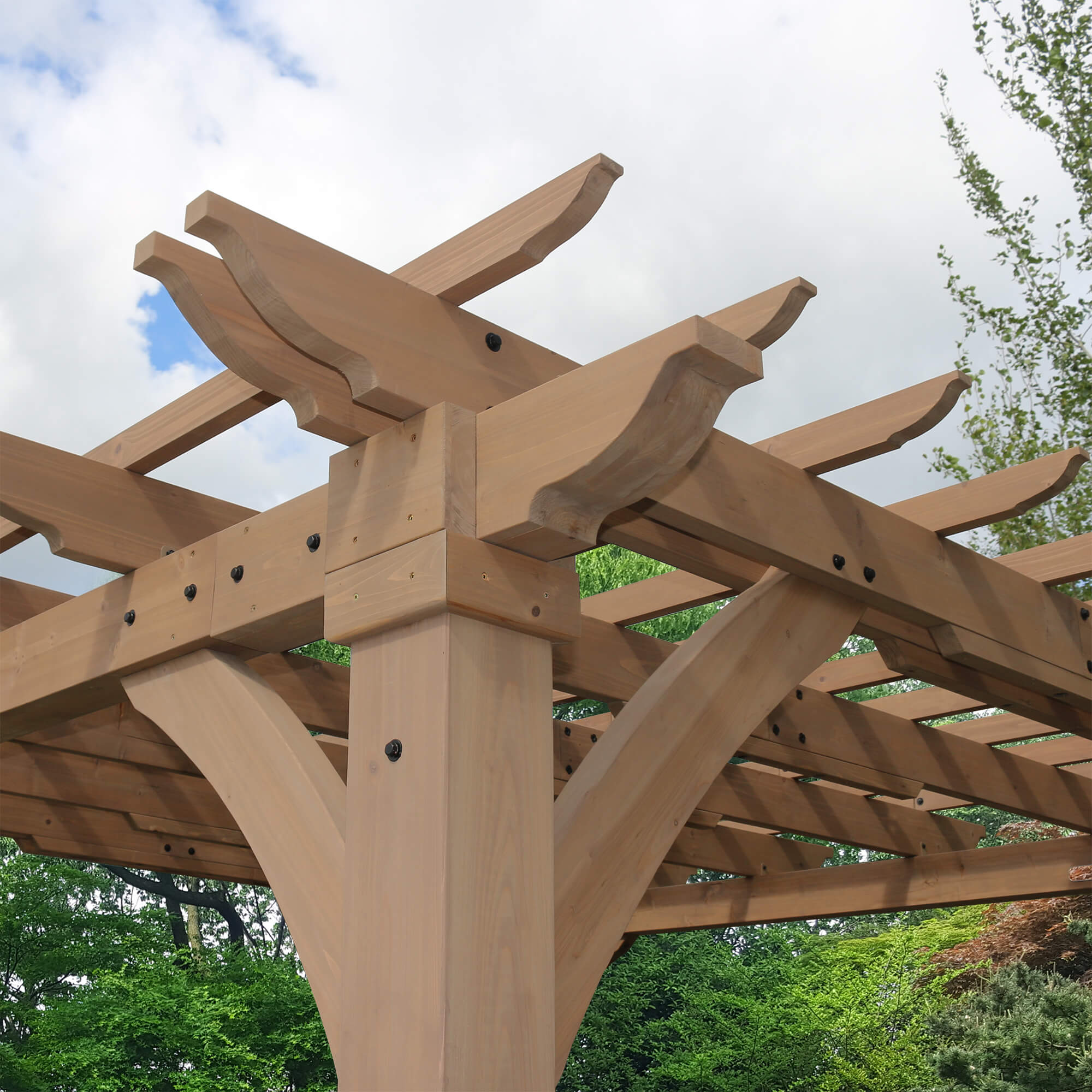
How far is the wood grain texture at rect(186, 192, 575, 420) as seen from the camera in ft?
5.99

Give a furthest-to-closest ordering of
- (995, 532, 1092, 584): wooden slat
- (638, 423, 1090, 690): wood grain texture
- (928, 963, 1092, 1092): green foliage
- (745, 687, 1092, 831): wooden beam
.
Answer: (928, 963, 1092, 1092): green foliage < (745, 687, 1092, 831): wooden beam < (995, 532, 1092, 584): wooden slat < (638, 423, 1090, 690): wood grain texture

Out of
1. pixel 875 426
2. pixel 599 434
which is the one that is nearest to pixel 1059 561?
pixel 875 426

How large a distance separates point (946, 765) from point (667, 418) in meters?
3.64

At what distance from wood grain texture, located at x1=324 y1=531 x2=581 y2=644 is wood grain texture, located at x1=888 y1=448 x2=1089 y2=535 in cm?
147

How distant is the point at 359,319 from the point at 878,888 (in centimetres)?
501

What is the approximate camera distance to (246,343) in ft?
6.64

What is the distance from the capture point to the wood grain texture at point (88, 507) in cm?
288

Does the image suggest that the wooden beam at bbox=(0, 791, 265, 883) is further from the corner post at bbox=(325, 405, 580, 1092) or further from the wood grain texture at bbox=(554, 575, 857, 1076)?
the corner post at bbox=(325, 405, 580, 1092)

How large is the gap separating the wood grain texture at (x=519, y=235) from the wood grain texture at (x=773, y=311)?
328 mm

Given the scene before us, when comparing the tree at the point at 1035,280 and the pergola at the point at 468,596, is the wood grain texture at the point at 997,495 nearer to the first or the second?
the pergola at the point at 468,596

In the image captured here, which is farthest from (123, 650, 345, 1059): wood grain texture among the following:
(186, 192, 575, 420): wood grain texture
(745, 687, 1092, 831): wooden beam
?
(745, 687, 1092, 831): wooden beam

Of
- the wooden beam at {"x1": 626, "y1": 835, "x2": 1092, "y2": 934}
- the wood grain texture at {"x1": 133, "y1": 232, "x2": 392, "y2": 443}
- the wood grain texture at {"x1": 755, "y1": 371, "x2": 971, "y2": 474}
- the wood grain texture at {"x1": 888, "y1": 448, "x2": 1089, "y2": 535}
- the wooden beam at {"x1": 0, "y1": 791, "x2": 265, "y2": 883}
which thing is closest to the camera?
the wood grain texture at {"x1": 133, "y1": 232, "x2": 392, "y2": 443}

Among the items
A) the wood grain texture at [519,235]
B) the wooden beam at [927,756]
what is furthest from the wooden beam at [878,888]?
the wood grain texture at [519,235]

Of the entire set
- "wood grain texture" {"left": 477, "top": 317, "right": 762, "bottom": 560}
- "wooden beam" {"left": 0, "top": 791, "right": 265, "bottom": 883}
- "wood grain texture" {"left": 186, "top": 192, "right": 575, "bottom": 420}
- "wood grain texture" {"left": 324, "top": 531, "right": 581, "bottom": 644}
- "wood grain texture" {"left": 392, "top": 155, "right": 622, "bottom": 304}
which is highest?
"wood grain texture" {"left": 392, "top": 155, "right": 622, "bottom": 304}
